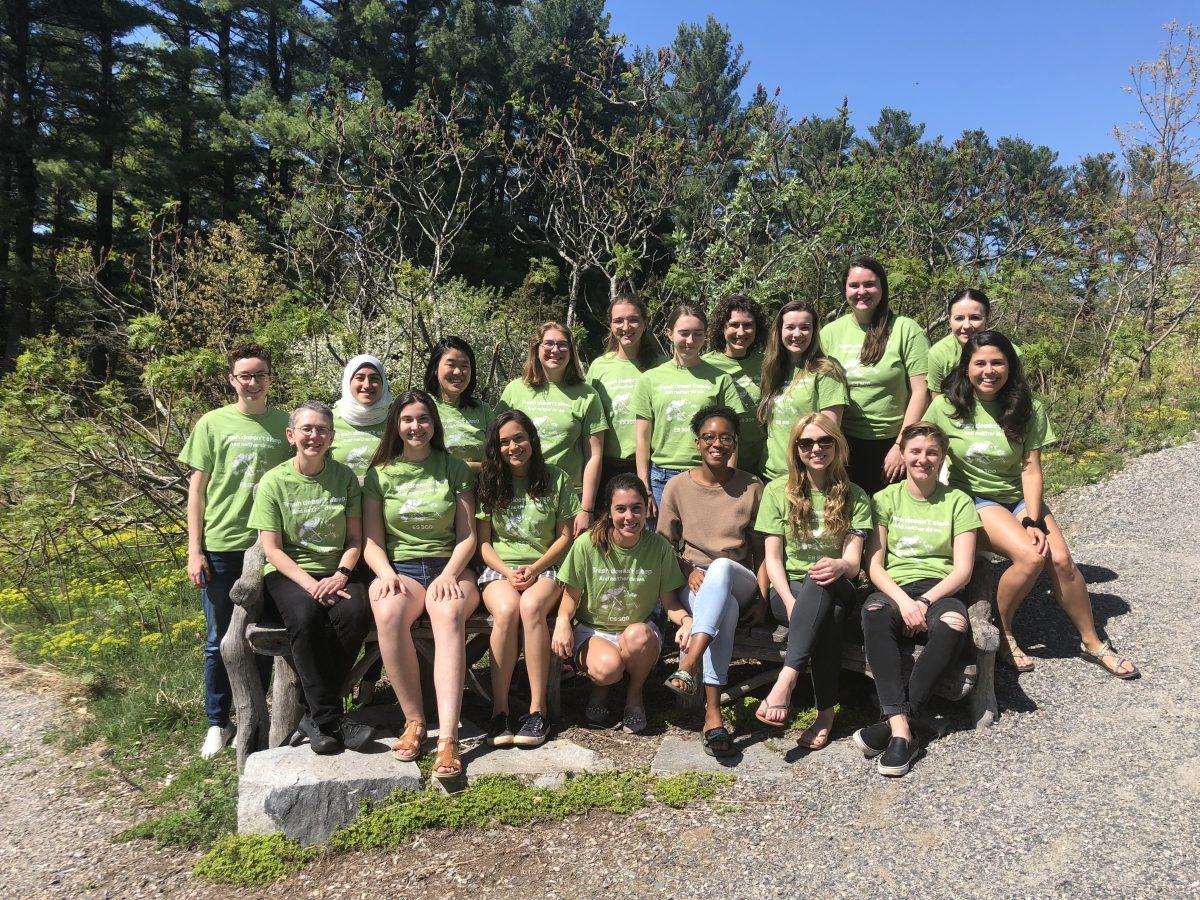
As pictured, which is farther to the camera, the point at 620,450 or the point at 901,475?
the point at 620,450

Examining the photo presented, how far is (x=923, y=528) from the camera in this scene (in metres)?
3.94

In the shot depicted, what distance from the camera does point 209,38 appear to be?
2288cm

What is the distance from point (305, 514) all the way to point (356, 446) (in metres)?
0.55

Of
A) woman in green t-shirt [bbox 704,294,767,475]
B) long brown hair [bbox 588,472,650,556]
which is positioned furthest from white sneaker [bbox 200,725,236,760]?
woman in green t-shirt [bbox 704,294,767,475]

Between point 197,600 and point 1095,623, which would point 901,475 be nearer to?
point 1095,623

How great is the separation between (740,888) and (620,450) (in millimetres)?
2421

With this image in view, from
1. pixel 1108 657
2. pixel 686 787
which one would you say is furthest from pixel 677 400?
pixel 1108 657

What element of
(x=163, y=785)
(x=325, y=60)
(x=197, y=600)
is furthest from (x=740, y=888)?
(x=325, y=60)

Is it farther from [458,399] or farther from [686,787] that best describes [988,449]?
[458,399]

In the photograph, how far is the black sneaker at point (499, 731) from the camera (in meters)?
3.88

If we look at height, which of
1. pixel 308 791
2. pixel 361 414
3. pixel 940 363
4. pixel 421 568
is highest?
pixel 940 363

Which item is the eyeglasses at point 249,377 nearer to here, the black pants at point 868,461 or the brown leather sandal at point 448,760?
the brown leather sandal at point 448,760

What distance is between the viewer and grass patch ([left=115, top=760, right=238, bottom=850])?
3.60 meters

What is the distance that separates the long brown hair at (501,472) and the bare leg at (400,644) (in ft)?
1.99
